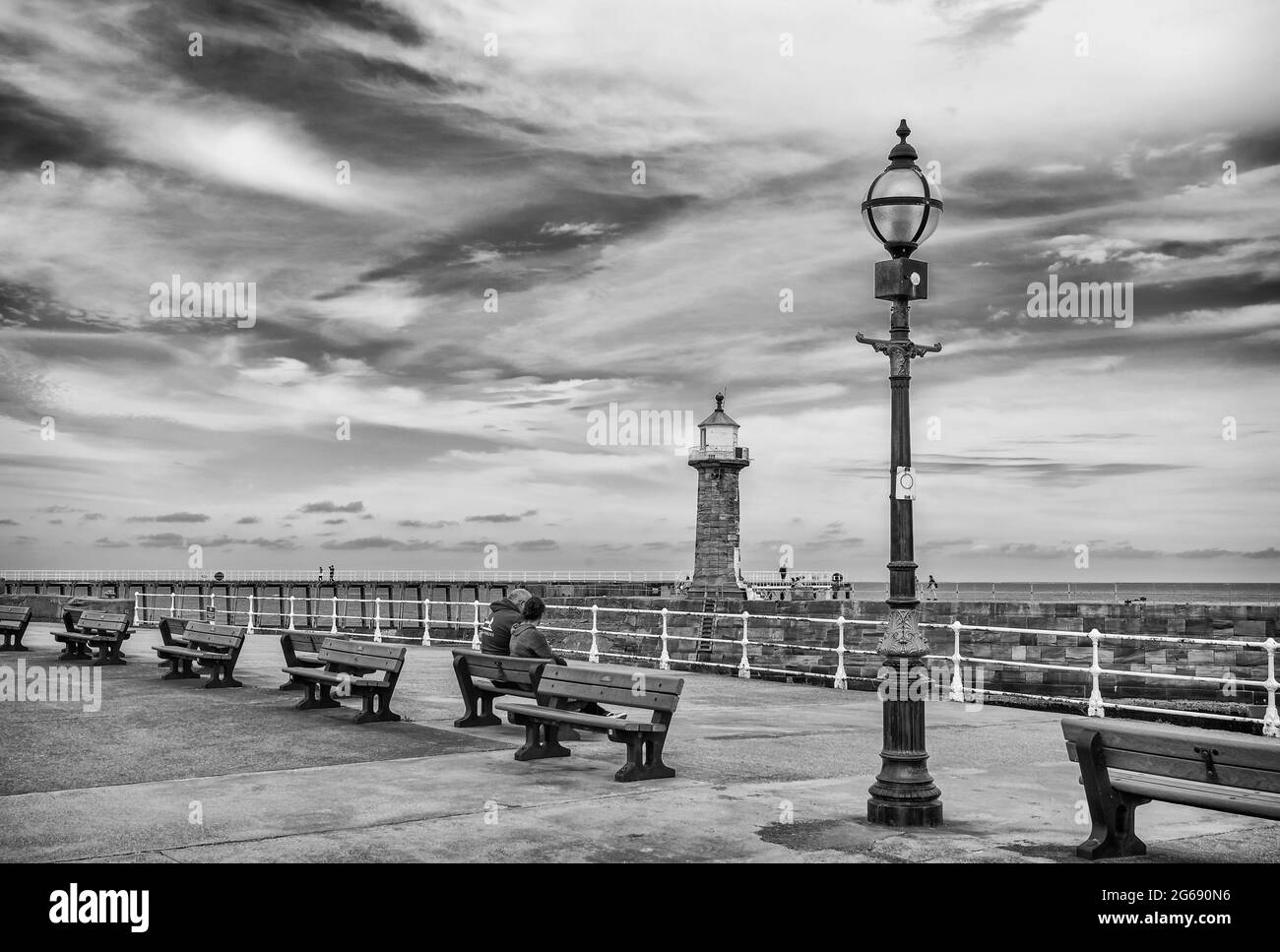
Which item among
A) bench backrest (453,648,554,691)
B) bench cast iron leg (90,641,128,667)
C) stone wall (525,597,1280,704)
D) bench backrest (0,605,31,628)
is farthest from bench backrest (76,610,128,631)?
stone wall (525,597,1280,704)

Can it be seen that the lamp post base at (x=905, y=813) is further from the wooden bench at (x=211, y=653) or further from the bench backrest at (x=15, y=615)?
the bench backrest at (x=15, y=615)

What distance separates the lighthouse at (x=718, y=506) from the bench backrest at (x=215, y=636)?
3715 centimetres

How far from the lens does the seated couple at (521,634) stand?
1105 centimetres

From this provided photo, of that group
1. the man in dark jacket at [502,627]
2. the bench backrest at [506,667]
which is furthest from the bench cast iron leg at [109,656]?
the bench backrest at [506,667]

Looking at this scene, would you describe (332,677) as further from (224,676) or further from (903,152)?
(903,152)

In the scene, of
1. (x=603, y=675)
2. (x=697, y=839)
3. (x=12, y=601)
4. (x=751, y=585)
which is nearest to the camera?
(x=697, y=839)

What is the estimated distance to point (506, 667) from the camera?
1084 centimetres

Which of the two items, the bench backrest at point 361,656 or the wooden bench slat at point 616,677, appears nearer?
the wooden bench slat at point 616,677

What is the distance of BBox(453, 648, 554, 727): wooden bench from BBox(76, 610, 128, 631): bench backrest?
8672 millimetres

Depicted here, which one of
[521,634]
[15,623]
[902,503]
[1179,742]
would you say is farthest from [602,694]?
[15,623]

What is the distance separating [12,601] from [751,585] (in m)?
40.6
